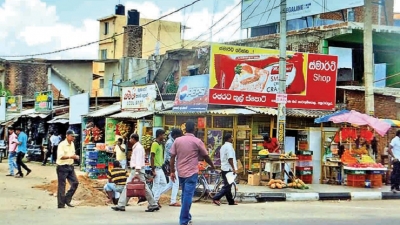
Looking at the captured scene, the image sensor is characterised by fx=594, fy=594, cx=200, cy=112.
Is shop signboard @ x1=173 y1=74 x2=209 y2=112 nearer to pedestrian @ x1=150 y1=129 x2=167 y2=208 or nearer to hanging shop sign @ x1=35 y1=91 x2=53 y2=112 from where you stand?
pedestrian @ x1=150 y1=129 x2=167 y2=208

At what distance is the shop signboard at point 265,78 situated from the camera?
19.9m

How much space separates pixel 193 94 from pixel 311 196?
649cm

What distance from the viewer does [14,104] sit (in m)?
38.8

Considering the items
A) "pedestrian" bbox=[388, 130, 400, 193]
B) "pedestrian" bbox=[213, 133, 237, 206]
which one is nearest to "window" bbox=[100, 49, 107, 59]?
"pedestrian" bbox=[388, 130, 400, 193]

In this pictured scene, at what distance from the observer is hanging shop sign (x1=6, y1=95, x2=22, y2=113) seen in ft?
126

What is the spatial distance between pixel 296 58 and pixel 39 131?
18.4 m

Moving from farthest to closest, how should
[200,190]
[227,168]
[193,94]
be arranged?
[193,94] → [200,190] → [227,168]

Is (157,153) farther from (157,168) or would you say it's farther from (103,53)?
(103,53)

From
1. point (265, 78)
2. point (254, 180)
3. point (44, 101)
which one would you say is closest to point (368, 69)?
point (265, 78)

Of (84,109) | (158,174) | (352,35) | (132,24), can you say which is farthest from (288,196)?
(132,24)

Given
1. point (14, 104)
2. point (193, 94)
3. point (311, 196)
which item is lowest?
point (311, 196)

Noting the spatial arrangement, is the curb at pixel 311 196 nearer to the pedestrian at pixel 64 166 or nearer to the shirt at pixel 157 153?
the shirt at pixel 157 153

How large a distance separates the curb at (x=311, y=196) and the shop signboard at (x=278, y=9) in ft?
38.3

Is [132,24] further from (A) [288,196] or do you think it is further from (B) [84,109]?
(A) [288,196]
